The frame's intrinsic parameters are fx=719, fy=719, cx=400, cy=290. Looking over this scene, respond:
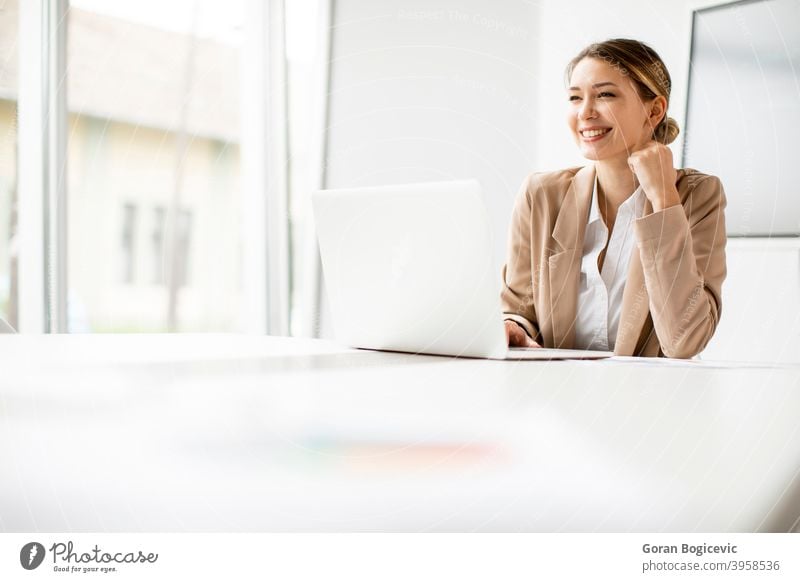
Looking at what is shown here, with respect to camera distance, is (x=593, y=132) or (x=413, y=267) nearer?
(x=413, y=267)

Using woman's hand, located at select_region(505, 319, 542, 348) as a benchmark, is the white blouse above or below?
above

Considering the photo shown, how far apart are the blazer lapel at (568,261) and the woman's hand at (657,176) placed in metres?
0.09

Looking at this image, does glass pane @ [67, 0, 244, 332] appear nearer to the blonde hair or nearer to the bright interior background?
the bright interior background

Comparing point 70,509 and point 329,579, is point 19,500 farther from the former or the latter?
point 329,579

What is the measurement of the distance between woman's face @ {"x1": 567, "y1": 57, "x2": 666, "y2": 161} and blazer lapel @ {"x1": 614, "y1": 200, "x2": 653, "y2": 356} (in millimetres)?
124

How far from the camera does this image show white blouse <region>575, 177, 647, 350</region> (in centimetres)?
87

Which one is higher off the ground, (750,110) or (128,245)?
(750,110)

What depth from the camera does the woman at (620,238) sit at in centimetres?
79

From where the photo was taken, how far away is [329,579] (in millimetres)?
370

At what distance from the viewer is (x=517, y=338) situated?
32.1 inches

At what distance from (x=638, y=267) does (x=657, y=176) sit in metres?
0.11

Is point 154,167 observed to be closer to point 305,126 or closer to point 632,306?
point 305,126

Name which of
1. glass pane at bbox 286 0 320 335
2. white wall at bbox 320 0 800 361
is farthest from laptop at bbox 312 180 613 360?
glass pane at bbox 286 0 320 335

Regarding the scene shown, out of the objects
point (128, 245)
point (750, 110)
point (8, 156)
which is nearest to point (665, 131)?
point (750, 110)
